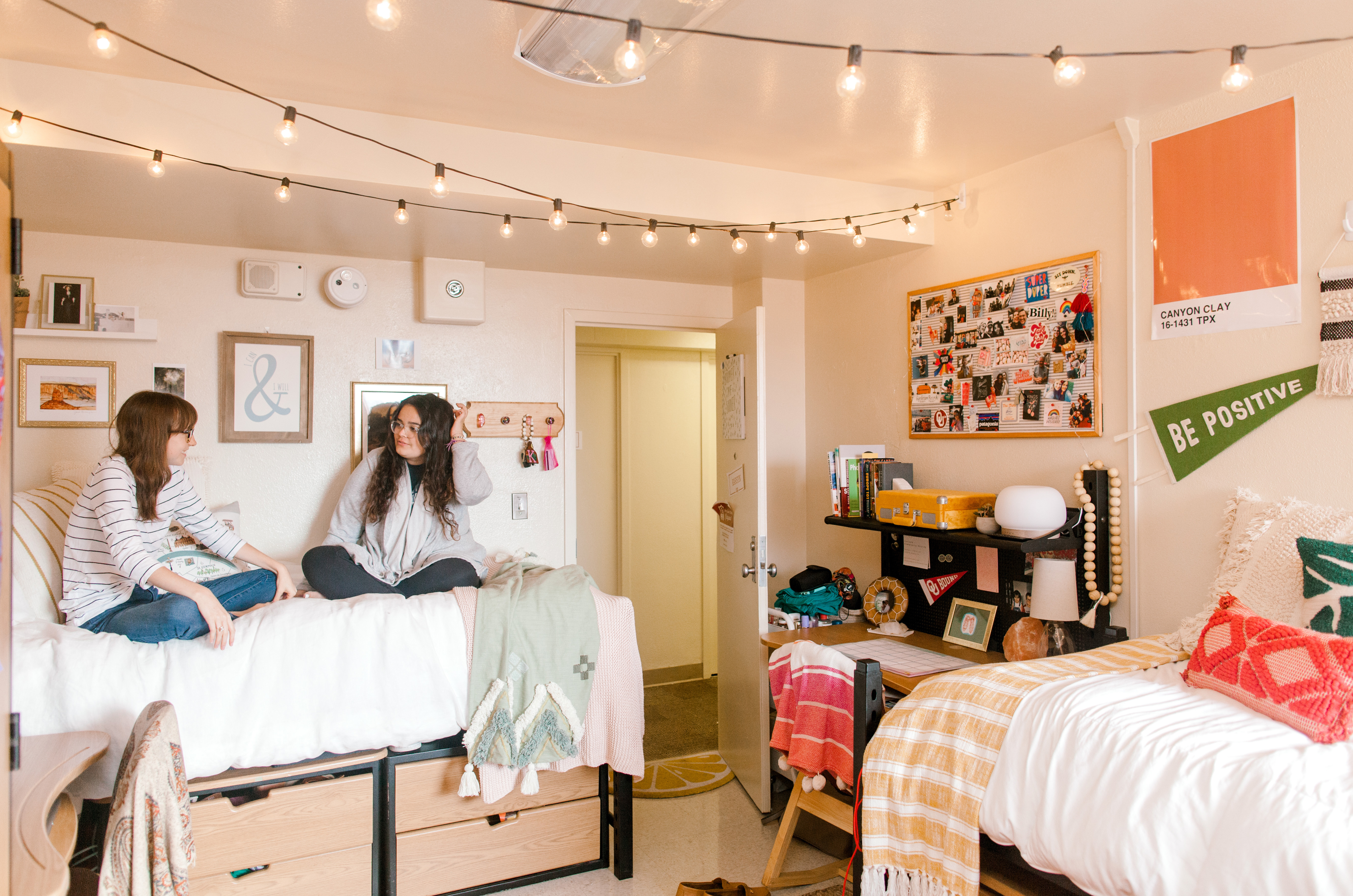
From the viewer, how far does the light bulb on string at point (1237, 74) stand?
1675 mm

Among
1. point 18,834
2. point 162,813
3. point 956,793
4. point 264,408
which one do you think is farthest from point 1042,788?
point 264,408

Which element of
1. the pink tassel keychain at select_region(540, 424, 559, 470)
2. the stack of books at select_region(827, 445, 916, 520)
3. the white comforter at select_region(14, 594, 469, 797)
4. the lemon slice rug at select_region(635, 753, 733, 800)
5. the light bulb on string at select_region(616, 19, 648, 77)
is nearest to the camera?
the light bulb on string at select_region(616, 19, 648, 77)

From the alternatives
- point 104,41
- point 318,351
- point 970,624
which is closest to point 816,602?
point 970,624

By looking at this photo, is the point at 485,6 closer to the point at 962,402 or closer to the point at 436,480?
the point at 436,480

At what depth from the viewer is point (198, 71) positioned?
1939mm

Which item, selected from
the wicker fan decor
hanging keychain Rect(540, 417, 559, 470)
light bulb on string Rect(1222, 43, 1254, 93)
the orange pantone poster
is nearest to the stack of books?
the wicker fan decor

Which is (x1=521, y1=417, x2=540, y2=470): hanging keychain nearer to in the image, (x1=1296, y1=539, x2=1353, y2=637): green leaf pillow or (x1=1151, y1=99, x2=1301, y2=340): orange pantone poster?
(x1=1151, y1=99, x2=1301, y2=340): orange pantone poster

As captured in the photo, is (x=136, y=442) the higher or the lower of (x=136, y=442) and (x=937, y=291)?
the lower

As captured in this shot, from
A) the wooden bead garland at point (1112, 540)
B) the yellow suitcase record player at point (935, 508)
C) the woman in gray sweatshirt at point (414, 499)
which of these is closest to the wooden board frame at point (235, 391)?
the woman in gray sweatshirt at point (414, 499)

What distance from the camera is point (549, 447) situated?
11.6ft

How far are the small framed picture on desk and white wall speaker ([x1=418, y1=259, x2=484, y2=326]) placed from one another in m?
2.21

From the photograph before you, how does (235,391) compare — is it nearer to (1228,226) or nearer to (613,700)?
(613,700)

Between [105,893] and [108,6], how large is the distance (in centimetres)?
185

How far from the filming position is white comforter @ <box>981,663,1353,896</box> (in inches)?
48.1
